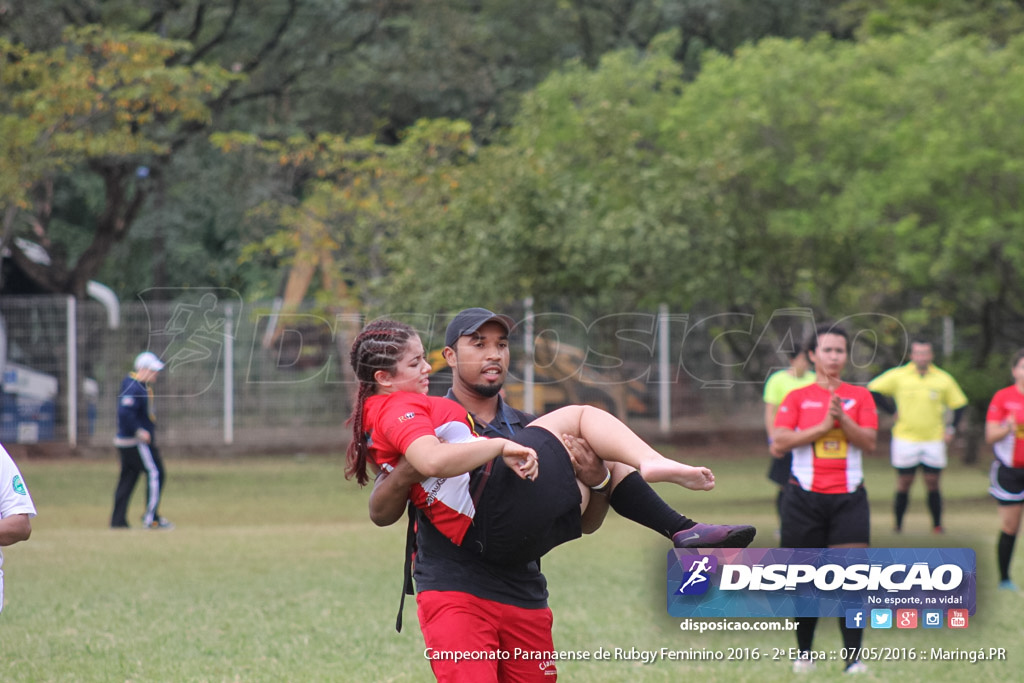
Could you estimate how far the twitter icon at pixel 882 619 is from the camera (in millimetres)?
6785

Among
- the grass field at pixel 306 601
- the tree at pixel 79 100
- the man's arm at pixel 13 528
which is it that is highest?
the tree at pixel 79 100

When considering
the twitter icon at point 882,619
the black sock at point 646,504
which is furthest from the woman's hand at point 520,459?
the twitter icon at point 882,619

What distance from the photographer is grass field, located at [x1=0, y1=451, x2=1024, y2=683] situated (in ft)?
25.4

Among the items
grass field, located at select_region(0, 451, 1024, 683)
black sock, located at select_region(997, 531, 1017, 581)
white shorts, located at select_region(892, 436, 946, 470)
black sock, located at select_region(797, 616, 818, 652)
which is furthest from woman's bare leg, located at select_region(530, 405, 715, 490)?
white shorts, located at select_region(892, 436, 946, 470)

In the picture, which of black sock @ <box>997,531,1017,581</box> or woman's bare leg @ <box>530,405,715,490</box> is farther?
black sock @ <box>997,531,1017,581</box>

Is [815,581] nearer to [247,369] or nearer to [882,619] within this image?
[882,619]

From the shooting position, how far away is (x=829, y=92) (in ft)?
71.7

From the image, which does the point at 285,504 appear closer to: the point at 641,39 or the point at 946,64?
the point at 946,64

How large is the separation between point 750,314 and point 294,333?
28.6 feet

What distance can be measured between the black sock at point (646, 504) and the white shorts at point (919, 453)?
982cm

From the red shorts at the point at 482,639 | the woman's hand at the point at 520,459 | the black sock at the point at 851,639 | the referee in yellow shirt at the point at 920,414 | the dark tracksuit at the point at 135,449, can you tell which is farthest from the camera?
the dark tracksuit at the point at 135,449

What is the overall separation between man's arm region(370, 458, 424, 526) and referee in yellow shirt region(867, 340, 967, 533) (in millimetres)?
9719

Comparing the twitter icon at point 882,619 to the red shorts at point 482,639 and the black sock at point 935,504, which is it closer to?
the red shorts at point 482,639

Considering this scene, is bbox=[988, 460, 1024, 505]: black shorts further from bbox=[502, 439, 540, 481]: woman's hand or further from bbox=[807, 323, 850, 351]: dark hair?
bbox=[502, 439, 540, 481]: woman's hand
